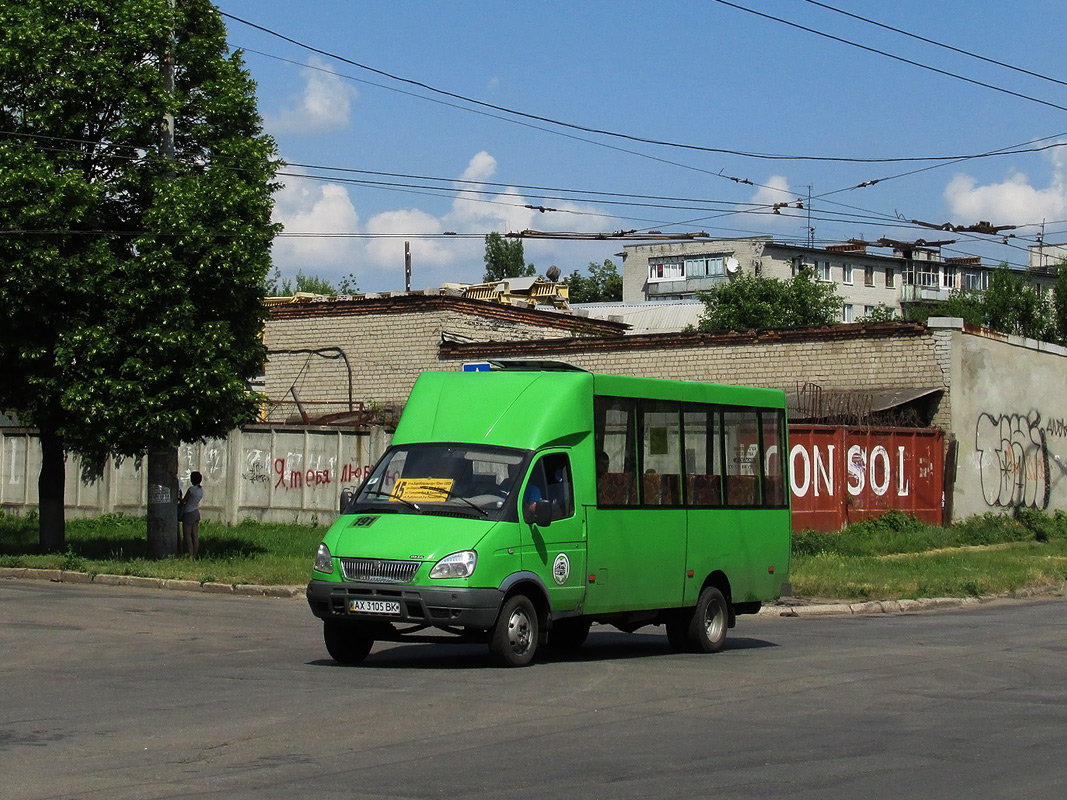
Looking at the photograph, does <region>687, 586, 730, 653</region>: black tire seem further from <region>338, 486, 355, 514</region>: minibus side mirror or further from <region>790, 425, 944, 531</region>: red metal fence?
<region>790, 425, 944, 531</region>: red metal fence

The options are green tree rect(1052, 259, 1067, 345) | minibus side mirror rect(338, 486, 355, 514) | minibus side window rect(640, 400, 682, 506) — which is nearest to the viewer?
minibus side mirror rect(338, 486, 355, 514)

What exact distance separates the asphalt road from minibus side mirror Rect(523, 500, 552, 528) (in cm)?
131

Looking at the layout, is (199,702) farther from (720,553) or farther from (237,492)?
(237,492)

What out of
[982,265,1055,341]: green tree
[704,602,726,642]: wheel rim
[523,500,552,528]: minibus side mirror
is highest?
[982,265,1055,341]: green tree

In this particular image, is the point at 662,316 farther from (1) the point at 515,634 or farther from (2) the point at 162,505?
(1) the point at 515,634

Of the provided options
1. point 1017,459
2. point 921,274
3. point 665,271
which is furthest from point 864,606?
point 921,274

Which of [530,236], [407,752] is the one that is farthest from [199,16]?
[407,752]

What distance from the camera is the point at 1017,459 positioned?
3381 cm

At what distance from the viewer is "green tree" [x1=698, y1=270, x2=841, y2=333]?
60.7 metres

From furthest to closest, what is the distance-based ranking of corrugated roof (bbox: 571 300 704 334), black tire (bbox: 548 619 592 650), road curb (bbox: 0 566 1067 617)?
corrugated roof (bbox: 571 300 704 334) < road curb (bbox: 0 566 1067 617) < black tire (bbox: 548 619 592 650)

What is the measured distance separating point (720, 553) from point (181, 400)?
11079mm

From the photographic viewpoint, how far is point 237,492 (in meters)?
32.9

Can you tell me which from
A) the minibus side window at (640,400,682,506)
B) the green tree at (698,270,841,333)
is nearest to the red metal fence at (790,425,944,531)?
the minibus side window at (640,400,682,506)

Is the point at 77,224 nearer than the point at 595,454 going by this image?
No
